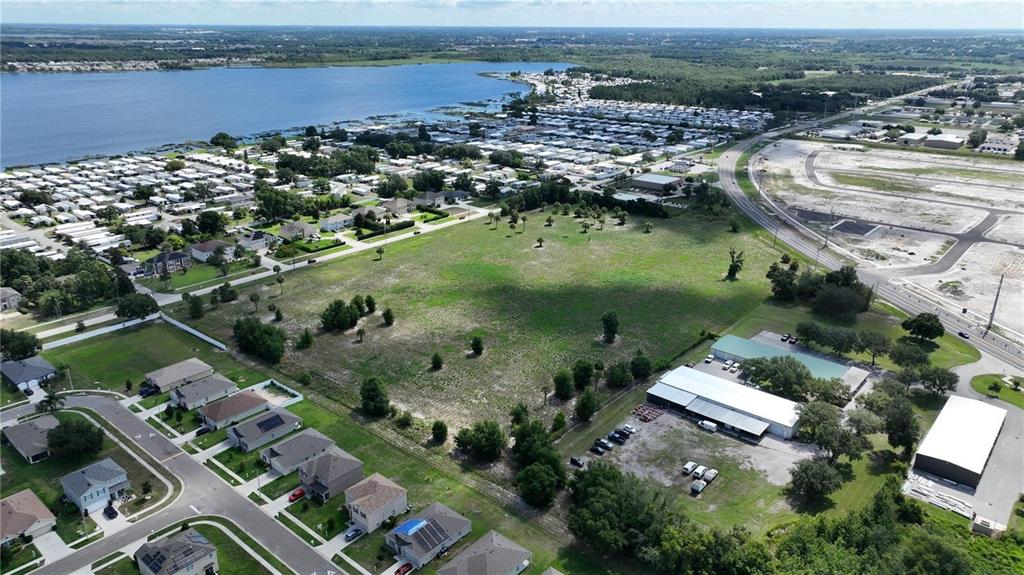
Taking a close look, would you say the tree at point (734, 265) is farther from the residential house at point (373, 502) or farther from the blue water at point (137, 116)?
the blue water at point (137, 116)

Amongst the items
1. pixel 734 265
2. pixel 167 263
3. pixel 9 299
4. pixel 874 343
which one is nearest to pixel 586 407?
pixel 874 343

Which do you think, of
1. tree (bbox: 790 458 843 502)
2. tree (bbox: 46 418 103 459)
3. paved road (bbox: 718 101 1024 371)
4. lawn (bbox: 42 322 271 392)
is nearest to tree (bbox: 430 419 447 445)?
lawn (bbox: 42 322 271 392)

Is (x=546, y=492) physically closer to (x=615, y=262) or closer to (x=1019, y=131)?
(x=615, y=262)

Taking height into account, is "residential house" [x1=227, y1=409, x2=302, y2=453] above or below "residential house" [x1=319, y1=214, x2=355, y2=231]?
below

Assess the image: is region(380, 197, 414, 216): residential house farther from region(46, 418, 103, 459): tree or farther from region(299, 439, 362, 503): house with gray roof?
region(299, 439, 362, 503): house with gray roof

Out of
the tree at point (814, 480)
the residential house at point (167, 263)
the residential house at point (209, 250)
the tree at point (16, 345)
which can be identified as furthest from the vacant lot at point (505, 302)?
the tree at point (814, 480)

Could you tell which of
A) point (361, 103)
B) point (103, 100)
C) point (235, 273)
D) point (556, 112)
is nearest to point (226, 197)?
point (235, 273)
